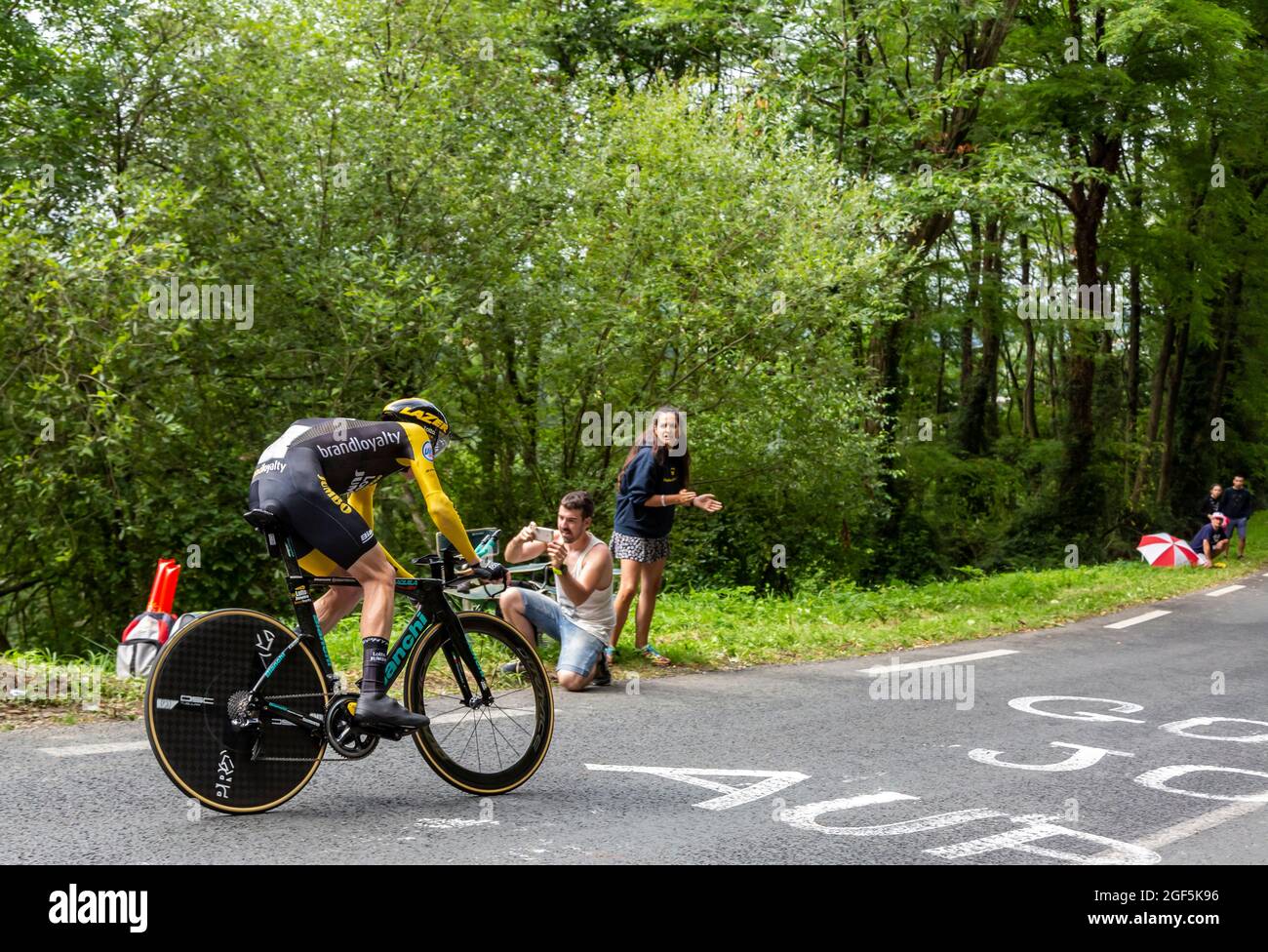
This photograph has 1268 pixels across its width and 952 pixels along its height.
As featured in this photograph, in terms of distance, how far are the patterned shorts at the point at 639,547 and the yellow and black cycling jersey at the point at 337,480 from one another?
161 inches

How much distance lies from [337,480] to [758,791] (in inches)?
91.0

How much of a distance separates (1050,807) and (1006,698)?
10.7 feet

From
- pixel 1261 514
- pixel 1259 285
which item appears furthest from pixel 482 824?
pixel 1261 514

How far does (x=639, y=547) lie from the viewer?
31.1 feet

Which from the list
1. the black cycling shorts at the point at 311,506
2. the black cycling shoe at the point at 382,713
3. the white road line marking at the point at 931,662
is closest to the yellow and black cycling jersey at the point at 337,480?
the black cycling shorts at the point at 311,506

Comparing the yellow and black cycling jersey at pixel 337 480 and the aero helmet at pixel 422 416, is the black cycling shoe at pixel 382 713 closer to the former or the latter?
the yellow and black cycling jersey at pixel 337 480

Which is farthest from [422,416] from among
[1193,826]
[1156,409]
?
[1156,409]

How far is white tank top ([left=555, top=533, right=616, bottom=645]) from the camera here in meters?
8.41

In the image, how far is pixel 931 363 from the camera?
3488cm

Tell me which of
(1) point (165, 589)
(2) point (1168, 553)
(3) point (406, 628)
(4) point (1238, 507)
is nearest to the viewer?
(3) point (406, 628)

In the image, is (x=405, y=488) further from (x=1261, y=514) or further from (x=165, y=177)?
(x=1261, y=514)

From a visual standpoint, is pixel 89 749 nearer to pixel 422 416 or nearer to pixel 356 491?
pixel 356 491

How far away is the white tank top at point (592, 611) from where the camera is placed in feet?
27.6

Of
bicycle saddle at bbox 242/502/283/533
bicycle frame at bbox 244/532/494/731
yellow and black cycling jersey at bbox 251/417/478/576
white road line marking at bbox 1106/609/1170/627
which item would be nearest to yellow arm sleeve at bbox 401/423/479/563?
yellow and black cycling jersey at bbox 251/417/478/576
